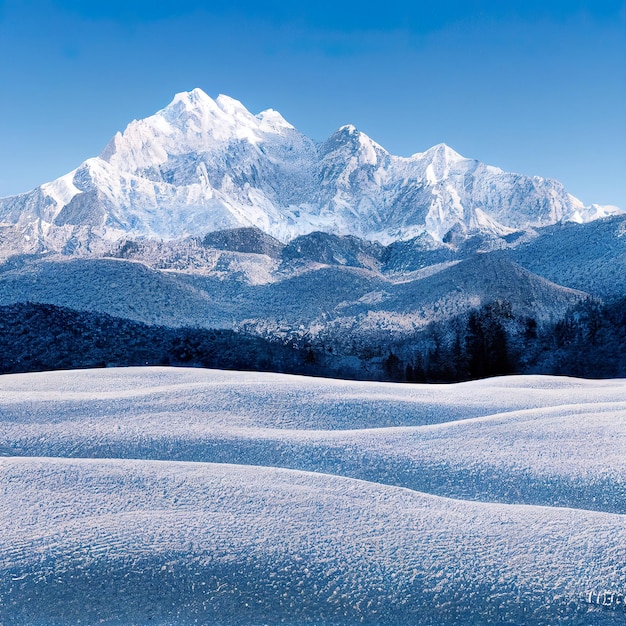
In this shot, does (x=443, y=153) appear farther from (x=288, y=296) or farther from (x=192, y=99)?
(x=288, y=296)

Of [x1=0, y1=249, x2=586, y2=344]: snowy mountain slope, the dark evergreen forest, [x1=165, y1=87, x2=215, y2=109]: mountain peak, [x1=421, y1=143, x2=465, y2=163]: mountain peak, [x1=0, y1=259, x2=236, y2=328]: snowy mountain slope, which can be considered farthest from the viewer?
[x1=421, y1=143, x2=465, y2=163]: mountain peak

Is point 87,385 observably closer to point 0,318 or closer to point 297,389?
point 297,389

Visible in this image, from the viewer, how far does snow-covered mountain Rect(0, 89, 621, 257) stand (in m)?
62.4

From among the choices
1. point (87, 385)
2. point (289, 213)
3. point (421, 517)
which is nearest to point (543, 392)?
point (421, 517)

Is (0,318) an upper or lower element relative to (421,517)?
upper

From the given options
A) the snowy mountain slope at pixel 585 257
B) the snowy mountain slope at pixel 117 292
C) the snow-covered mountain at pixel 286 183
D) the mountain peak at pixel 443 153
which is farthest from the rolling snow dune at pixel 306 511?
the mountain peak at pixel 443 153

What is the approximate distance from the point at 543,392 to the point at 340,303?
5.82m

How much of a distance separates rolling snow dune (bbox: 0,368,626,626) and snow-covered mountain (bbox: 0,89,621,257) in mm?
50539

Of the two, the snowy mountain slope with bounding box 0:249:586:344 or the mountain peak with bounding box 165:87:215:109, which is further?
the mountain peak with bounding box 165:87:215:109

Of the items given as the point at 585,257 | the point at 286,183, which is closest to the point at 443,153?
the point at 286,183

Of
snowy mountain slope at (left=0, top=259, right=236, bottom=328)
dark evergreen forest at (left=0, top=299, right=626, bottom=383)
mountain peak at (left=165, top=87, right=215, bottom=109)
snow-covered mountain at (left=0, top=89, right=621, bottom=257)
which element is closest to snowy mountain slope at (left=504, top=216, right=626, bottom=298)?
dark evergreen forest at (left=0, top=299, right=626, bottom=383)

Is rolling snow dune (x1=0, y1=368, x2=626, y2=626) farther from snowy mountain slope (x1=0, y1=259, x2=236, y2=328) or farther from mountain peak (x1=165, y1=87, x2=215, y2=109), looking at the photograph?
mountain peak (x1=165, y1=87, x2=215, y2=109)

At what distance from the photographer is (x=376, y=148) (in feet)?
297

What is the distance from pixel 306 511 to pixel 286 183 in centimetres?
8439
